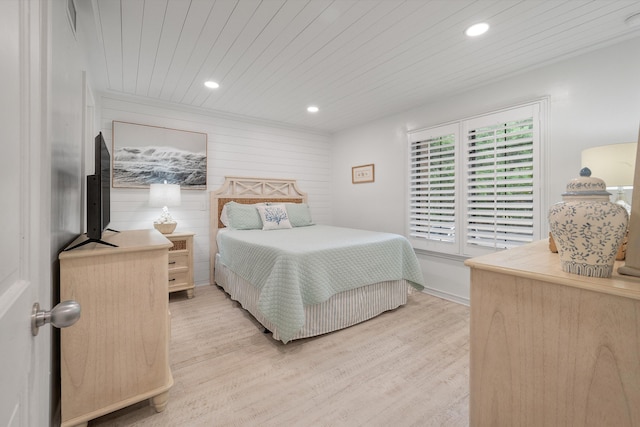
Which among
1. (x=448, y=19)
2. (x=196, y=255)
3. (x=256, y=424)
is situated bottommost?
Answer: (x=256, y=424)

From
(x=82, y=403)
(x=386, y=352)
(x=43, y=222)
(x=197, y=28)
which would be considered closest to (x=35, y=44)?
(x=43, y=222)

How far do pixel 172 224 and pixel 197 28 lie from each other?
2.17 meters

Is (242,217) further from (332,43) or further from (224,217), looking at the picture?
(332,43)

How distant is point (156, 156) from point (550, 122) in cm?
430

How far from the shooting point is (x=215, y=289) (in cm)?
365

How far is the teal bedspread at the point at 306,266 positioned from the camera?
2137 mm

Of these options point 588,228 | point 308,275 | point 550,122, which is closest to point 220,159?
point 308,275

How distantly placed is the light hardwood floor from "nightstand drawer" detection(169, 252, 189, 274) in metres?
0.68

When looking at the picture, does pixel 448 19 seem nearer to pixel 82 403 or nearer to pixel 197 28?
pixel 197 28

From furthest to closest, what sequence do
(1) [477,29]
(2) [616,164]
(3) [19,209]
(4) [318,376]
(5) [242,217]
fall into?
(5) [242,217], (1) [477,29], (4) [318,376], (2) [616,164], (3) [19,209]

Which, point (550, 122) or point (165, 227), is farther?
point (165, 227)

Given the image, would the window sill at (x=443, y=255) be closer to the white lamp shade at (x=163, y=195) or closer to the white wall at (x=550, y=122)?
the white wall at (x=550, y=122)

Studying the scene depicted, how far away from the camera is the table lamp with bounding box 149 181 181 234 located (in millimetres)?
3186

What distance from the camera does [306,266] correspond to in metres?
2.22
